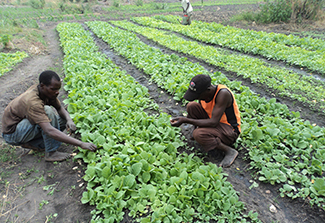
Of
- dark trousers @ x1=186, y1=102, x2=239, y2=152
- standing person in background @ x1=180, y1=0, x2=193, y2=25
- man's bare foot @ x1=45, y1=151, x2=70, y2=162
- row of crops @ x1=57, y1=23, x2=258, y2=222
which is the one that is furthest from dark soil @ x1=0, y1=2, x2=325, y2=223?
standing person in background @ x1=180, y1=0, x2=193, y2=25

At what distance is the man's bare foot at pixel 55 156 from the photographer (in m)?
3.32

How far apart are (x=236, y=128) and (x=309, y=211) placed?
1.38 metres

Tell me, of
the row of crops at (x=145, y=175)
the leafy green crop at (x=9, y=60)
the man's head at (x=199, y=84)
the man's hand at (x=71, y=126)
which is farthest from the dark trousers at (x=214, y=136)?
the leafy green crop at (x=9, y=60)


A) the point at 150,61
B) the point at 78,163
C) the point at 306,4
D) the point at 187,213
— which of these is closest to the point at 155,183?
the point at 187,213

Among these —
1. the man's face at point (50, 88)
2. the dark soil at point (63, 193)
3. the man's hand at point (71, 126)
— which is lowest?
the dark soil at point (63, 193)

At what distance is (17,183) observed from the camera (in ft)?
9.97

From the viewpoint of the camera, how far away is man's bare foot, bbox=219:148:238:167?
318cm

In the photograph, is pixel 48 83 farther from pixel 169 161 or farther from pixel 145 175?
pixel 169 161

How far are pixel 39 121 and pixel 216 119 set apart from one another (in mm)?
2550

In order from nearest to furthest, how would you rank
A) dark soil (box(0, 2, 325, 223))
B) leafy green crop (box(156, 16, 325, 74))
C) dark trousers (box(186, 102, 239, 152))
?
1. dark soil (box(0, 2, 325, 223))
2. dark trousers (box(186, 102, 239, 152))
3. leafy green crop (box(156, 16, 325, 74))

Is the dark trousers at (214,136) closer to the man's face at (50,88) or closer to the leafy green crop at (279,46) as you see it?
the man's face at (50,88)

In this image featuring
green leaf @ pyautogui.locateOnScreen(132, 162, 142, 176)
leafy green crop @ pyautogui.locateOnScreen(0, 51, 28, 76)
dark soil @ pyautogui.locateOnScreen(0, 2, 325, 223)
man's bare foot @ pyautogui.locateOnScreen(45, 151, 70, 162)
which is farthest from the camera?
leafy green crop @ pyautogui.locateOnScreen(0, 51, 28, 76)

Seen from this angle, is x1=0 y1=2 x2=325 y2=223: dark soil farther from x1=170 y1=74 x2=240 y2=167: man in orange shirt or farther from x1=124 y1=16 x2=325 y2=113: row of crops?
x1=124 y1=16 x2=325 y2=113: row of crops

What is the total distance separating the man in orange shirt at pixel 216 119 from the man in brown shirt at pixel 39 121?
1689 mm
